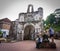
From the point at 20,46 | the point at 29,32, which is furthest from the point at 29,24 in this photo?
the point at 20,46

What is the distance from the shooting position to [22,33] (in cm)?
312

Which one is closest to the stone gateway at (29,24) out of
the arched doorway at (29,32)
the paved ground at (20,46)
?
the arched doorway at (29,32)

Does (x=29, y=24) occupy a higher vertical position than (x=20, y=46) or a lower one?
higher

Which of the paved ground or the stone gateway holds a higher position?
the stone gateway

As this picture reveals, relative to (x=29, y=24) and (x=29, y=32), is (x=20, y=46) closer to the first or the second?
(x=29, y=32)

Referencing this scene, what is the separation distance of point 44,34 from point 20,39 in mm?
628

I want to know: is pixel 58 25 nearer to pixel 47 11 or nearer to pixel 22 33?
pixel 47 11

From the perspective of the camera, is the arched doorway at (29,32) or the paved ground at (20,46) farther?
the arched doorway at (29,32)

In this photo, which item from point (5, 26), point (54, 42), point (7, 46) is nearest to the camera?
point (54, 42)

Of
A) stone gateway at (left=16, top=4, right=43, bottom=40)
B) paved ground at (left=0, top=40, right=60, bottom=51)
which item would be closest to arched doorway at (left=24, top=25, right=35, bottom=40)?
stone gateway at (left=16, top=4, right=43, bottom=40)

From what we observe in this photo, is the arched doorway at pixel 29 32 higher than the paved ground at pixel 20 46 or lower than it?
higher

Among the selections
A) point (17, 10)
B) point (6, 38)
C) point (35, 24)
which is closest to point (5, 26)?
point (6, 38)

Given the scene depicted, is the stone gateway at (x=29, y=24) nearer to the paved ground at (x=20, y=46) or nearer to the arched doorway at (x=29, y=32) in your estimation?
the arched doorway at (x=29, y=32)

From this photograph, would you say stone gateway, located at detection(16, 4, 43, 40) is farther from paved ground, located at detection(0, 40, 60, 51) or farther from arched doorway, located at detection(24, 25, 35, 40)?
paved ground, located at detection(0, 40, 60, 51)
